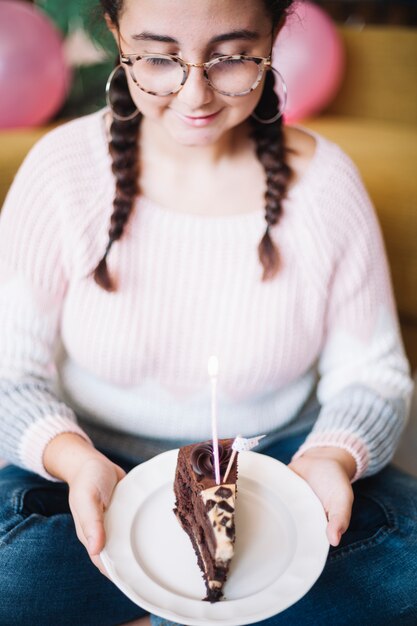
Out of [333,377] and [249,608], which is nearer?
[249,608]

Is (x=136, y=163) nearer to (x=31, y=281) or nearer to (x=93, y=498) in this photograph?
(x=31, y=281)

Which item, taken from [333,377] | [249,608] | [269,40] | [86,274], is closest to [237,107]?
[269,40]

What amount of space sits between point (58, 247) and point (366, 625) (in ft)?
2.50

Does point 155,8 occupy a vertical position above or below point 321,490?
above

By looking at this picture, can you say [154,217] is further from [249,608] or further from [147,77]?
[249,608]

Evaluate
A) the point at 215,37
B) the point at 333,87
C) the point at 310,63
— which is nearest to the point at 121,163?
the point at 215,37

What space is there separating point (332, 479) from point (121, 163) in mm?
624

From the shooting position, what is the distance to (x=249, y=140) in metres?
1.25

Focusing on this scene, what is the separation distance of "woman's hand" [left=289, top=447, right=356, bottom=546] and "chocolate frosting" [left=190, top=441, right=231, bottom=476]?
16 cm

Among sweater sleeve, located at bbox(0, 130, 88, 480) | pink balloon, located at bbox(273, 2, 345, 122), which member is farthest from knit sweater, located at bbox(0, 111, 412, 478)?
pink balloon, located at bbox(273, 2, 345, 122)

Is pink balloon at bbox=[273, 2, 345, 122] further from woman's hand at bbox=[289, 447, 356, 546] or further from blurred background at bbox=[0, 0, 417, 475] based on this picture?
woman's hand at bbox=[289, 447, 356, 546]

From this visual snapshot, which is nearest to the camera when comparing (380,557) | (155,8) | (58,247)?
(155,8)

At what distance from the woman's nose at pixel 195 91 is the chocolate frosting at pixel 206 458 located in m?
0.49

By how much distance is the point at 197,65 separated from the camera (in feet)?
3.12
